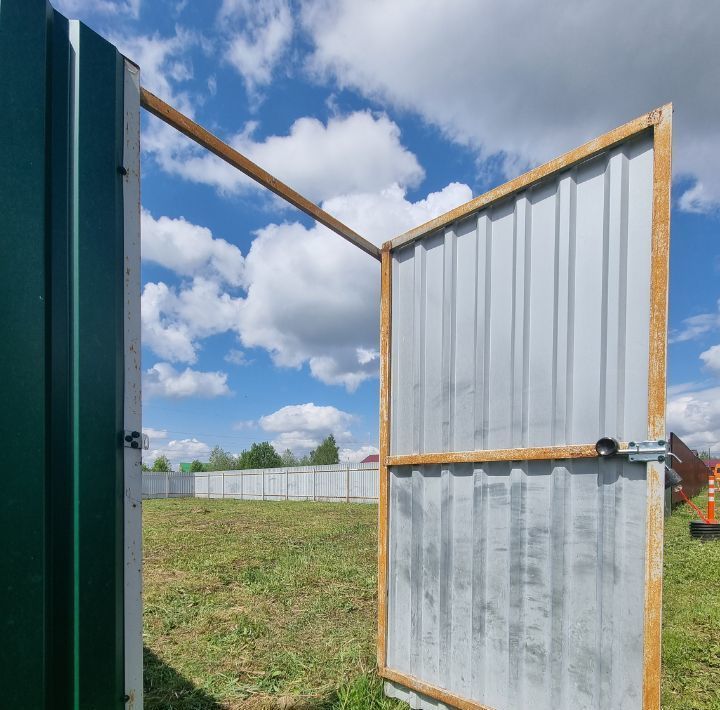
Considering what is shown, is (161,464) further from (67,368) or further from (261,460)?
(67,368)

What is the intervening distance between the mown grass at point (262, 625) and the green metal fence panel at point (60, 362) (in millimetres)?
1692

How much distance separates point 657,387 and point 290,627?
3.48 metres

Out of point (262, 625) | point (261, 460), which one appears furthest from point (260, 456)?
point (262, 625)

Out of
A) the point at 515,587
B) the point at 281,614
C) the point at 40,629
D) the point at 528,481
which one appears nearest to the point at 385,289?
the point at 528,481

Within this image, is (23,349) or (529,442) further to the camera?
(529,442)

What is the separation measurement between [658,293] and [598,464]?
0.75 m

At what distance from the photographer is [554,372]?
7.55 ft

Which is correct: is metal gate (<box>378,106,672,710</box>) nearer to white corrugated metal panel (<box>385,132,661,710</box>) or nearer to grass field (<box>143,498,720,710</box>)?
white corrugated metal panel (<box>385,132,661,710</box>)

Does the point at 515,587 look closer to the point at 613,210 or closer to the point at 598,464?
the point at 598,464

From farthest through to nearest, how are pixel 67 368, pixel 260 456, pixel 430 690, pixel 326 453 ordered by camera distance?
pixel 326 453, pixel 260 456, pixel 430 690, pixel 67 368

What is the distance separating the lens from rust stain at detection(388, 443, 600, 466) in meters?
2.14

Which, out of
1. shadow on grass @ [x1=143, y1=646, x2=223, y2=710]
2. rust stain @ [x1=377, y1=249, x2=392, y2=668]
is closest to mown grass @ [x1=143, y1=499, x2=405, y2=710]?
shadow on grass @ [x1=143, y1=646, x2=223, y2=710]

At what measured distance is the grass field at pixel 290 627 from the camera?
2.92 metres

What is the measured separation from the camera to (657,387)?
1.94 metres
